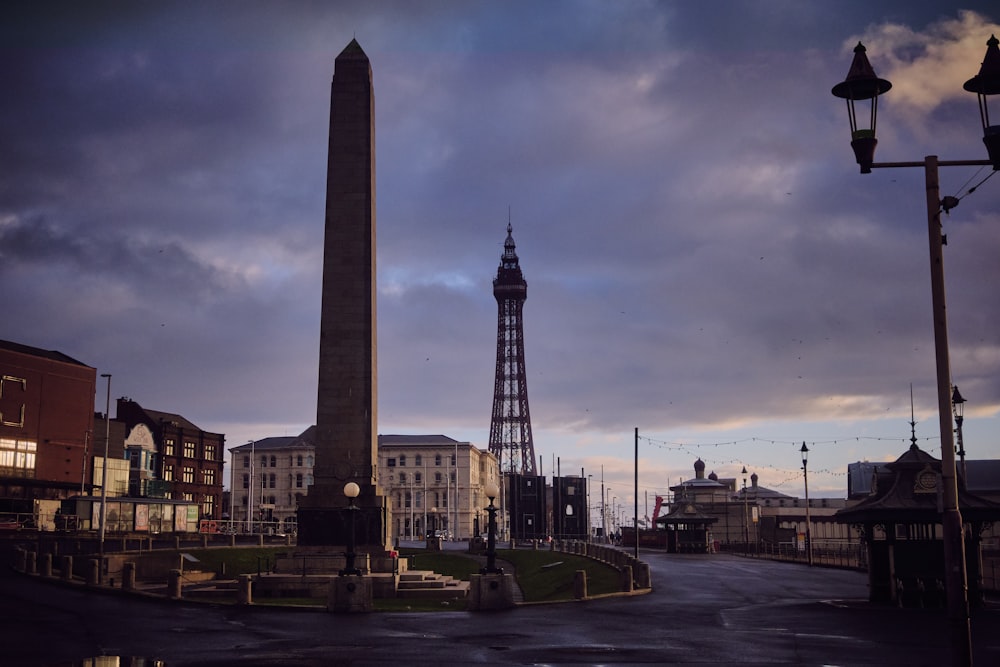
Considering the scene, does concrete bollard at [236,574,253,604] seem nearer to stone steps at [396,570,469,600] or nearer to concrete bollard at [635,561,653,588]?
stone steps at [396,570,469,600]

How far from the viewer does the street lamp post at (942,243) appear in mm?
12078

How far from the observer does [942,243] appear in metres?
13.2

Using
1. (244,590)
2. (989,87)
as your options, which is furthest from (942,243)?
(244,590)

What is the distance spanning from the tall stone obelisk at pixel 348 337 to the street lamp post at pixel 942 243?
3015 centimetres

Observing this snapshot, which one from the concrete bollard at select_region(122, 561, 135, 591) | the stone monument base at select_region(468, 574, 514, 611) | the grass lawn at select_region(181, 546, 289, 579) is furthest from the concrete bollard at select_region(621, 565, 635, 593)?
the grass lawn at select_region(181, 546, 289, 579)

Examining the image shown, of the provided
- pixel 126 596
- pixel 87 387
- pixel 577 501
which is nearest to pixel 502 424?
pixel 577 501

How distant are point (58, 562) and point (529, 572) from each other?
28657 mm

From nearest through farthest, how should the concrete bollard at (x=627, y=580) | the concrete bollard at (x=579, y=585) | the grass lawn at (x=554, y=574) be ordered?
the concrete bollard at (x=579, y=585)
the concrete bollard at (x=627, y=580)
the grass lawn at (x=554, y=574)

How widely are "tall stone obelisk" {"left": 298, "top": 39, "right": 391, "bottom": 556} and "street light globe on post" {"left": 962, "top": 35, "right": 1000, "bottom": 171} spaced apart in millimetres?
31170

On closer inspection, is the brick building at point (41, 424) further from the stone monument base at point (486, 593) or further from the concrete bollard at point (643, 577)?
the stone monument base at point (486, 593)

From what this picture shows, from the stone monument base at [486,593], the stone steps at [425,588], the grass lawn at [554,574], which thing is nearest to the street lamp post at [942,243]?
the stone monument base at [486,593]

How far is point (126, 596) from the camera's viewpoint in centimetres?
3238

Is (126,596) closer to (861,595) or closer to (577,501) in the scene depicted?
(861,595)

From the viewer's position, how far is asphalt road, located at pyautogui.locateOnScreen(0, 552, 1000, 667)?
A: 60.8 feet
